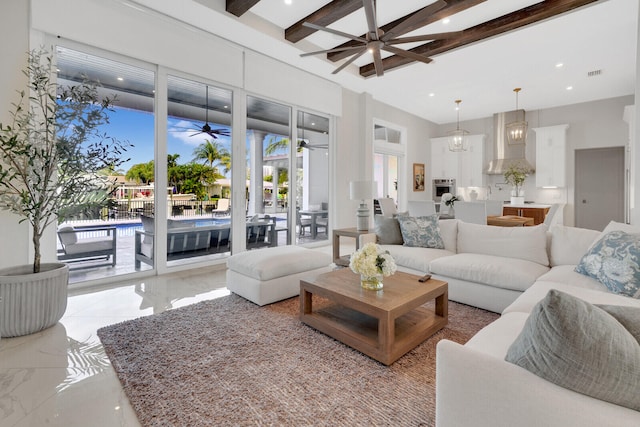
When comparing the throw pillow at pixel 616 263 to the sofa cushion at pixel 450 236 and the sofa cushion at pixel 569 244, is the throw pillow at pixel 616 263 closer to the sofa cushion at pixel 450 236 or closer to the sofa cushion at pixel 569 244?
the sofa cushion at pixel 569 244

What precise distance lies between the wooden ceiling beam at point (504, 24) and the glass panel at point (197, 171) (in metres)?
3.23

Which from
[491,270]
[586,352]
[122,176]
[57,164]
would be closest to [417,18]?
[491,270]

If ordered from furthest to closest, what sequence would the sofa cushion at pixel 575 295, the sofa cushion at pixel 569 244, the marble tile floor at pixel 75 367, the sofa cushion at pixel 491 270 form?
the sofa cushion at pixel 569 244, the sofa cushion at pixel 491 270, the sofa cushion at pixel 575 295, the marble tile floor at pixel 75 367

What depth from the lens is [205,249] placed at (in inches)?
182

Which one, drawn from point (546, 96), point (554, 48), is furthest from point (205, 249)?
point (546, 96)

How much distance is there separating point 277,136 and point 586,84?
6.20 metres

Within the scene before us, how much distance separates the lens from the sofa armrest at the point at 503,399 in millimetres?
866

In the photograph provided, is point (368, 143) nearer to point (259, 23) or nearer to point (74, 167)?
point (259, 23)

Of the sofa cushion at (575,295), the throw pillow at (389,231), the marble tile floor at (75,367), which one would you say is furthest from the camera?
the throw pillow at (389,231)

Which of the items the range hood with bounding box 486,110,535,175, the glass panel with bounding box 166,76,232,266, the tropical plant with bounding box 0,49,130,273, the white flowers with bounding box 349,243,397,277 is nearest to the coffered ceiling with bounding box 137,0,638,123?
the glass panel with bounding box 166,76,232,266

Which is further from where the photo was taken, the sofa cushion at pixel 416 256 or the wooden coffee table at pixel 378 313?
the sofa cushion at pixel 416 256

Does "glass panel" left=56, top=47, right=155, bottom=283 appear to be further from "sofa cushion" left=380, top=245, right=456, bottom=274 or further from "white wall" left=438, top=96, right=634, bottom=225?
"white wall" left=438, top=96, right=634, bottom=225

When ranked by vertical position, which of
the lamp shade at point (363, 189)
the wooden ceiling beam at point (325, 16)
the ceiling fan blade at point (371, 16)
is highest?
the wooden ceiling beam at point (325, 16)

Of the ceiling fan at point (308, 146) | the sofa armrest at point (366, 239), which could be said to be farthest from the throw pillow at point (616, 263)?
the ceiling fan at point (308, 146)
